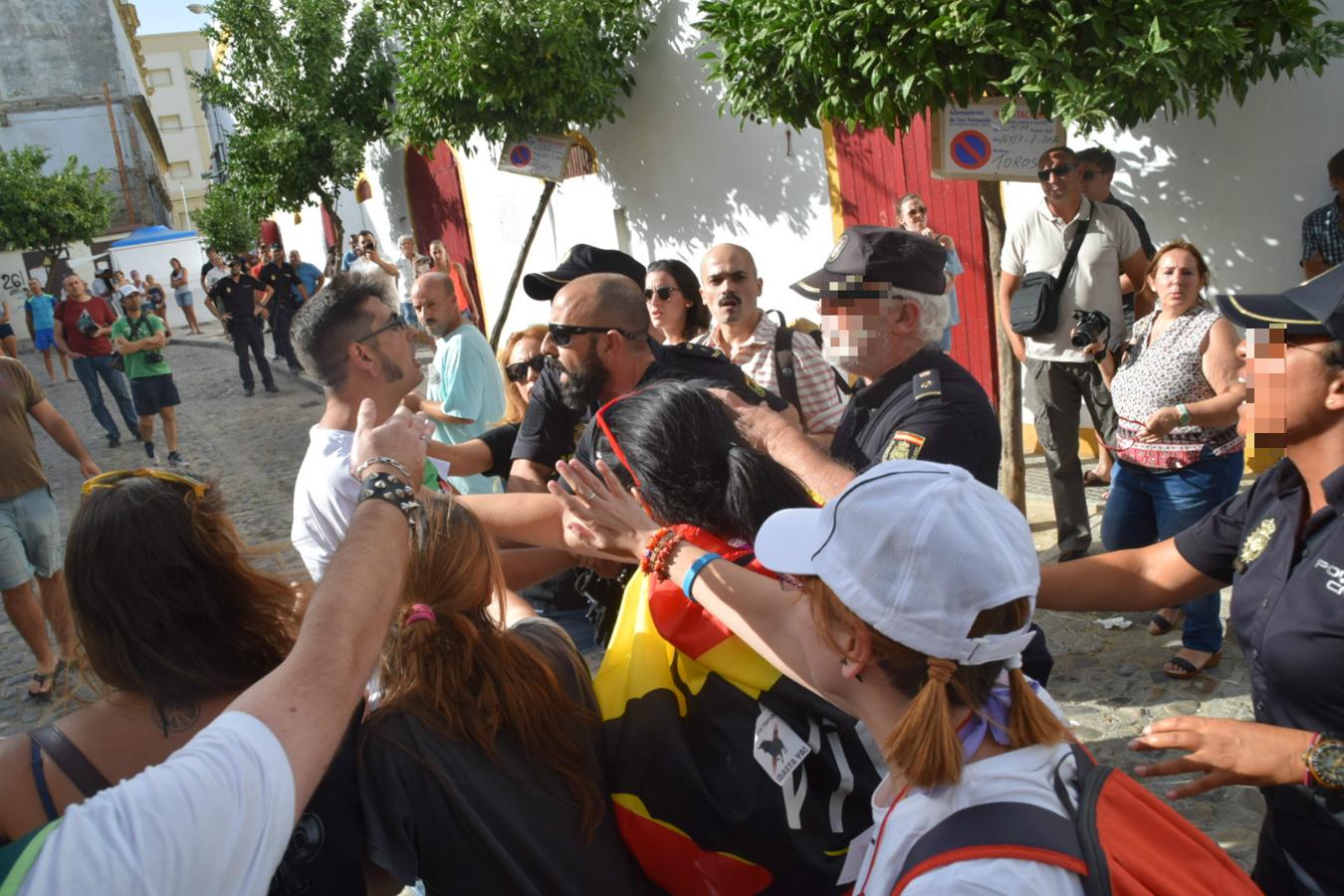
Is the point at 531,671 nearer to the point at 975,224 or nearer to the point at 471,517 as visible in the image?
the point at 471,517

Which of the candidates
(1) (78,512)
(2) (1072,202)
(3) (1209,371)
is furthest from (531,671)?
(2) (1072,202)

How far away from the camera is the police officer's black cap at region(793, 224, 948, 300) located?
9.54 ft

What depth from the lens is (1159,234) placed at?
605 centimetres

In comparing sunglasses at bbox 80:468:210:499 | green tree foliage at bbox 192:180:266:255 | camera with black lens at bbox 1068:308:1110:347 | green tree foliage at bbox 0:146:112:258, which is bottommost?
camera with black lens at bbox 1068:308:1110:347

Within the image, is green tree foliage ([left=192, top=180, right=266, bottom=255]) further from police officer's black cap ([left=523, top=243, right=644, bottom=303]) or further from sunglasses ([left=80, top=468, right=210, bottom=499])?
sunglasses ([left=80, top=468, right=210, bottom=499])

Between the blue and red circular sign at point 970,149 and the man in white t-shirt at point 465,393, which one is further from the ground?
the blue and red circular sign at point 970,149

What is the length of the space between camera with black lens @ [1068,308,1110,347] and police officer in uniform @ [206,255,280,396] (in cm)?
1226

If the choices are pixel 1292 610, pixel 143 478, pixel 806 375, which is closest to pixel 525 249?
pixel 806 375

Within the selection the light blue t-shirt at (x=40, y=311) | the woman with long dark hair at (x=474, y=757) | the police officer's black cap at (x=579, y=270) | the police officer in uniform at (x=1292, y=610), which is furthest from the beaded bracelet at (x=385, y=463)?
the light blue t-shirt at (x=40, y=311)

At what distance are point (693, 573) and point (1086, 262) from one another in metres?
→ 4.15

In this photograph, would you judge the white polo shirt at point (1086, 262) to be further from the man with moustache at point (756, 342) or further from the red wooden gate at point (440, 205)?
the red wooden gate at point (440, 205)

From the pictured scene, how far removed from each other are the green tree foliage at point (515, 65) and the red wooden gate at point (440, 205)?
4039 mm

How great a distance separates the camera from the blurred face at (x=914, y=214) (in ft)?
22.2

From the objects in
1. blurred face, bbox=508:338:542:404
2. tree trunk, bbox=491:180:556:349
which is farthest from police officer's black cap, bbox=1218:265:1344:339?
tree trunk, bbox=491:180:556:349
